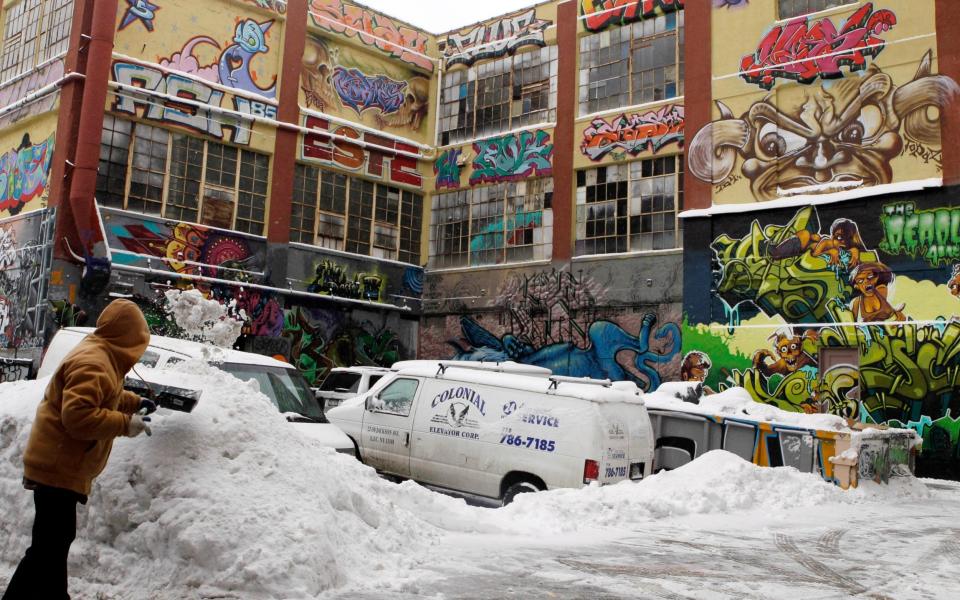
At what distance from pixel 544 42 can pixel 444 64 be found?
3796 mm

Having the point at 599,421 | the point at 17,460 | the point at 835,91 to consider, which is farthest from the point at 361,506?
the point at 835,91

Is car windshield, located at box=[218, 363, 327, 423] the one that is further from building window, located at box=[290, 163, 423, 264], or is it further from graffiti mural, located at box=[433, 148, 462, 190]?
graffiti mural, located at box=[433, 148, 462, 190]

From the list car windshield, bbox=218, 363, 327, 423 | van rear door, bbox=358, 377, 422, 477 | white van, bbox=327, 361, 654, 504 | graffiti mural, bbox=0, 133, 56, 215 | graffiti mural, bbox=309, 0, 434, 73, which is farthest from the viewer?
graffiti mural, bbox=309, 0, 434, 73

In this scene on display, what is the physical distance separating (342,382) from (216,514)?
389 inches

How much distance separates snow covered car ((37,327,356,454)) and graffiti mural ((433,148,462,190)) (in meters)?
14.1

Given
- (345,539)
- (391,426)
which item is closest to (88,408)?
(345,539)

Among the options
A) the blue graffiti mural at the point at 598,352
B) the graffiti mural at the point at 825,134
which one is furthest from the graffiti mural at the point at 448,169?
the graffiti mural at the point at 825,134

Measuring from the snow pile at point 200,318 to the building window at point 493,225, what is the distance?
13.4 metres

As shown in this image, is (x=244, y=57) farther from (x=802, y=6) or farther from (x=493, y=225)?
(x=802, y=6)

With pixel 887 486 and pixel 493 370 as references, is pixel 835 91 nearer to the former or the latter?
pixel 887 486

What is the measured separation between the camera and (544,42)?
859 inches

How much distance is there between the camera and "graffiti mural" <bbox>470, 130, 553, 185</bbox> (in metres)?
21.4

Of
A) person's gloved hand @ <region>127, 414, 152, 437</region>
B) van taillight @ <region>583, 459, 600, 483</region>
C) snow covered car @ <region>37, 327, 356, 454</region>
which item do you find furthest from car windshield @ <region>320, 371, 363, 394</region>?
person's gloved hand @ <region>127, 414, 152, 437</region>

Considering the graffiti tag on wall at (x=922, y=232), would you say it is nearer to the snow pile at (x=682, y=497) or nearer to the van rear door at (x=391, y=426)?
the snow pile at (x=682, y=497)
